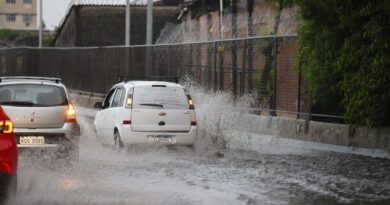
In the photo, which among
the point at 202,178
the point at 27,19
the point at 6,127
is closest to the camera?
the point at 6,127

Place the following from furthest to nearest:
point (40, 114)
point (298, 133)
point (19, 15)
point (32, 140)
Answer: point (19, 15)
point (298, 133)
point (40, 114)
point (32, 140)

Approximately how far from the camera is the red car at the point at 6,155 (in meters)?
9.89

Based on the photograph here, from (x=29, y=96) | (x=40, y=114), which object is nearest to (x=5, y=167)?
(x=40, y=114)

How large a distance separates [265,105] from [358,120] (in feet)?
18.1

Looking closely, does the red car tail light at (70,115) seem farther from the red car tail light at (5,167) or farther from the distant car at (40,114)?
the red car tail light at (5,167)

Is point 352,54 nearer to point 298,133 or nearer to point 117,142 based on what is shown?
point 298,133

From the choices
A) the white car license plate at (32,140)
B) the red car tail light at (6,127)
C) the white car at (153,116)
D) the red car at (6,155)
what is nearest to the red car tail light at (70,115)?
the white car license plate at (32,140)

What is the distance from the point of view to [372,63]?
17750mm

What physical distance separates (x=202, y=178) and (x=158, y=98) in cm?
399

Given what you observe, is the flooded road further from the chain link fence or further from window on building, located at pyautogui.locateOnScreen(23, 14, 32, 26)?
window on building, located at pyautogui.locateOnScreen(23, 14, 32, 26)

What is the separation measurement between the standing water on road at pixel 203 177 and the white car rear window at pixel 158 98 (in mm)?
850

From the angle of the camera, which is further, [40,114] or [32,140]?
[40,114]

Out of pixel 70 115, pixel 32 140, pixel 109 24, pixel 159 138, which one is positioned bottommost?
pixel 159 138

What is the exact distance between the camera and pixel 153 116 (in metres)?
17.1
